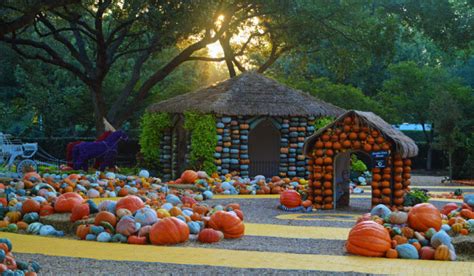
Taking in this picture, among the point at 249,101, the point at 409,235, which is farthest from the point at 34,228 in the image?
the point at 249,101

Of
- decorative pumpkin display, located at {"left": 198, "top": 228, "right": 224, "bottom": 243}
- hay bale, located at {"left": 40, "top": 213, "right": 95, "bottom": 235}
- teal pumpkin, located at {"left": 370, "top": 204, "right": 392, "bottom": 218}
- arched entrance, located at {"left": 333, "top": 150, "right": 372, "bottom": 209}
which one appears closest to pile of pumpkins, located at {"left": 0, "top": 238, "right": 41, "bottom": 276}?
decorative pumpkin display, located at {"left": 198, "top": 228, "right": 224, "bottom": 243}

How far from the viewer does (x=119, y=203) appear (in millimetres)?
14820

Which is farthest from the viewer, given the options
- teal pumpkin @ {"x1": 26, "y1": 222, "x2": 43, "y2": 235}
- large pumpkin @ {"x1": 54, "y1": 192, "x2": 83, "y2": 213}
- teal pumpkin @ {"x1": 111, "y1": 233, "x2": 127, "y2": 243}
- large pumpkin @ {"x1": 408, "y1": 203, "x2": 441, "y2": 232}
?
large pumpkin @ {"x1": 54, "y1": 192, "x2": 83, "y2": 213}

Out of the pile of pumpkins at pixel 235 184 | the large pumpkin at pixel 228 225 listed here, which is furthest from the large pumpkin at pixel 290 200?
the large pumpkin at pixel 228 225

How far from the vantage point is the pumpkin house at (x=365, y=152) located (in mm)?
18375

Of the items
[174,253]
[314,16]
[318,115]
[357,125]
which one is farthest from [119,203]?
[314,16]

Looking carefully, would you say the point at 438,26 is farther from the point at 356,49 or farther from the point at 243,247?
the point at 243,247

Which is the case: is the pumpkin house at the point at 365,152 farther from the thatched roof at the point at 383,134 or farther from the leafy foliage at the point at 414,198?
the leafy foliage at the point at 414,198

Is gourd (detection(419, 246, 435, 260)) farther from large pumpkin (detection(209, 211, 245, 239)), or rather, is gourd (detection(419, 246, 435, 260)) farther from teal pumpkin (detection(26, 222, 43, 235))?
teal pumpkin (detection(26, 222, 43, 235))

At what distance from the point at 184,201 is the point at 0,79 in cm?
2938

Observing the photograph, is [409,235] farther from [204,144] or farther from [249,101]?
[249,101]

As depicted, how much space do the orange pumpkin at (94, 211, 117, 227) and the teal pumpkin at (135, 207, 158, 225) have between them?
43 cm

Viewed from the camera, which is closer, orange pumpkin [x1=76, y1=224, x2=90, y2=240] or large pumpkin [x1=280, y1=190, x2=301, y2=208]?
orange pumpkin [x1=76, y1=224, x2=90, y2=240]

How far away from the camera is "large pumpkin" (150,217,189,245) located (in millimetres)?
13188
